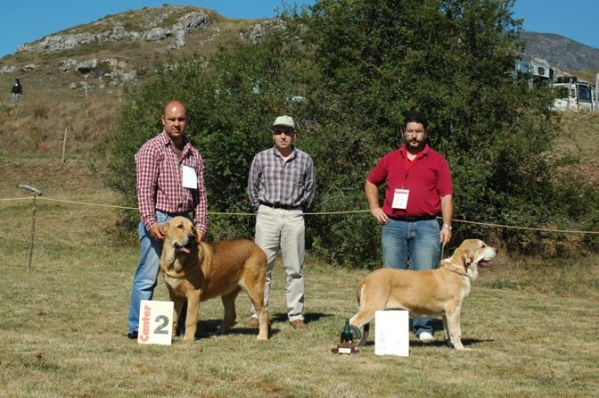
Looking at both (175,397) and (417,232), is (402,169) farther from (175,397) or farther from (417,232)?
(175,397)

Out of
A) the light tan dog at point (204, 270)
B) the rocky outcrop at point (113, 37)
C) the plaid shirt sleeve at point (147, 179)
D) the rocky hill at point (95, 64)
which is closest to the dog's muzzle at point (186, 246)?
the light tan dog at point (204, 270)

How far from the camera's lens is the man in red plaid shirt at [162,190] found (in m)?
6.83

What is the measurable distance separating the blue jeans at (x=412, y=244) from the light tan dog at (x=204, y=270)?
3.97ft

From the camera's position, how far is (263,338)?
283 inches

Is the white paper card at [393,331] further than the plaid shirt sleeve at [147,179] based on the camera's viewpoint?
No

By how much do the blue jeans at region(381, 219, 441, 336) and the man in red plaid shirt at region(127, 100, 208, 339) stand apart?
5.71ft

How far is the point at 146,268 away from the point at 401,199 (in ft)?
7.89

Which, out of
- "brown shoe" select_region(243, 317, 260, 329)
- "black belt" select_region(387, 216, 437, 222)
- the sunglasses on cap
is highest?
Answer: the sunglasses on cap

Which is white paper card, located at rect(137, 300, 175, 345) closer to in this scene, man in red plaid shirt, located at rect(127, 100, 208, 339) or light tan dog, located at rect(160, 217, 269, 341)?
light tan dog, located at rect(160, 217, 269, 341)

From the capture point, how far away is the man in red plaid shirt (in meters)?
6.83

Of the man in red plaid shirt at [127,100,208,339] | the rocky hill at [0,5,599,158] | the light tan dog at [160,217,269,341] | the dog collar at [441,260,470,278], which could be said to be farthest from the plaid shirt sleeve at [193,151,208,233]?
the rocky hill at [0,5,599,158]

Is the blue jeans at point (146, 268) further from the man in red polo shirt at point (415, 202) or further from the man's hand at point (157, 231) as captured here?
the man in red polo shirt at point (415, 202)

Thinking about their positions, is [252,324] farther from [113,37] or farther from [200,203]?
[113,37]

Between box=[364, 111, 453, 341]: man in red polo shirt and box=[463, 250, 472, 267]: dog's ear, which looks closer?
box=[463, 250, 472, 267]: dog's ear
